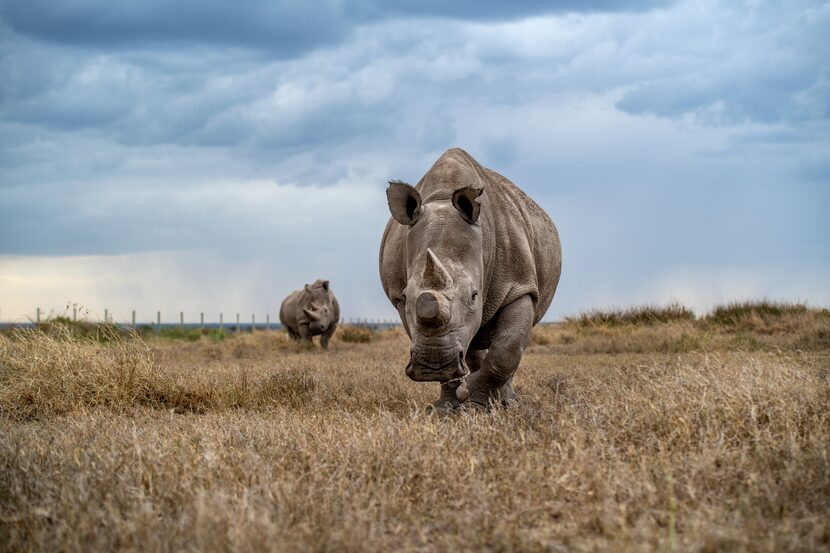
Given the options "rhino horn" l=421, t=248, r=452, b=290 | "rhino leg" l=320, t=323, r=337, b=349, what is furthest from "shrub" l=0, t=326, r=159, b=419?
"rhino leg" l=320, t=323, r=337, b=349

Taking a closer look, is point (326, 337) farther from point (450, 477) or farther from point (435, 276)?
point (450, 477)

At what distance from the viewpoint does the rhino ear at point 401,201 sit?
5.96 meters

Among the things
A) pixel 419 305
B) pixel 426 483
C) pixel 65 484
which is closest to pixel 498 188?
pixel 419 305

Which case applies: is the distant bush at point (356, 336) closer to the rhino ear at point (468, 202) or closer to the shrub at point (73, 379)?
the shrub at point (73, 379)

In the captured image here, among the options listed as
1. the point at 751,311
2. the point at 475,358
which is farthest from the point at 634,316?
the point at 475,358

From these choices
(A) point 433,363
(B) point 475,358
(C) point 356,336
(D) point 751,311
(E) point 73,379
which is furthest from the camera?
(C) point 356,336

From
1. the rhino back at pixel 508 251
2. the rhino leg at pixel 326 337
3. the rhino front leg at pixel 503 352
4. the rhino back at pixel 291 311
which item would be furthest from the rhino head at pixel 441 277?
the rhino back at pixel 291 311

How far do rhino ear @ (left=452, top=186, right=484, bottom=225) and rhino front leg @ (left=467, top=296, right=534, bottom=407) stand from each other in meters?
0.94

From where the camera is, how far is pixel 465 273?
18.5ft

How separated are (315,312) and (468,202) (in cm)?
1468

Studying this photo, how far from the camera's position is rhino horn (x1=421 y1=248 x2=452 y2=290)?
207 inches

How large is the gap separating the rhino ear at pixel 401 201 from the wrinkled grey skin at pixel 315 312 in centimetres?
1397

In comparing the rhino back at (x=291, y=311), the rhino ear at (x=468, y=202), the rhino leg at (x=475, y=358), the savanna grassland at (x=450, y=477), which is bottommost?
the savanna grassland at (x=450, y=477)

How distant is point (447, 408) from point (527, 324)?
0.88m
